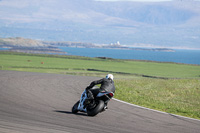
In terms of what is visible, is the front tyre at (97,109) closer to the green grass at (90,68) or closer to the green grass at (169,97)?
the green grass at (169,97)

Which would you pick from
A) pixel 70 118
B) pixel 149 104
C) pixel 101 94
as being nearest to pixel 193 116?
pixel 149 104

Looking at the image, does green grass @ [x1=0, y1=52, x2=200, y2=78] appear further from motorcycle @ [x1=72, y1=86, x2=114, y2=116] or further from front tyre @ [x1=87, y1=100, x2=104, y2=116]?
→ front tyre @ [x1=87, y1=100, x2=104, y2=116]

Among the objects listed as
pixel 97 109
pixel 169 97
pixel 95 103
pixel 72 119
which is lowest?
pixel 169 97

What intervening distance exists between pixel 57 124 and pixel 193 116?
6633 mm

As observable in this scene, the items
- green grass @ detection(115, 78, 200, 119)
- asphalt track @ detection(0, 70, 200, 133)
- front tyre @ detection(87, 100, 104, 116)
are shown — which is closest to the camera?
asphalt track @ detection(0, 70, 200, 133)

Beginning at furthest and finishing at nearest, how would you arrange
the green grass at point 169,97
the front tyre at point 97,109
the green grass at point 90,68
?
the green grass at point 90,68, the green grass at point 169,97, the front tyre at point 97,109

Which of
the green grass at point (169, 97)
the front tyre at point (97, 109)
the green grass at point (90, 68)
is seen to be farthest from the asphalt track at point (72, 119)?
the green grass at point (90, 68)

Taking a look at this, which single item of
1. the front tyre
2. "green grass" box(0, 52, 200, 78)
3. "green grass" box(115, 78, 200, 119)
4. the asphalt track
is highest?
the front tyre

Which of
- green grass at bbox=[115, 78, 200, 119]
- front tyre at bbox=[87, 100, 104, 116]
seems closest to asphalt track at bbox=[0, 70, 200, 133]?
front tyre at bbox=[87, 100, 104, 116]

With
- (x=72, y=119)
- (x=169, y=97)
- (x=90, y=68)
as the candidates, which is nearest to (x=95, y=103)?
(x=72, y=119)

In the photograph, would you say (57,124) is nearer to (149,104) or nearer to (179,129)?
(179,129)

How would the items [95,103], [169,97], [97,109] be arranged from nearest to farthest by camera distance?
[97,109], [95,103], [169,97]

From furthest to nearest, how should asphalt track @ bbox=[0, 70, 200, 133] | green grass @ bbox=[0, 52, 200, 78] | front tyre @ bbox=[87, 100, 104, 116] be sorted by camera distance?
green grass @ bbox=[0, 52, 200, 78]
front tyre @ bbox=[87, 100, 104, 116]
asphalt track @ bbox=[0, 70, 200, 133]

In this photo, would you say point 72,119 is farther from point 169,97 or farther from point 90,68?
point 90,68
